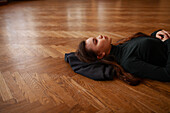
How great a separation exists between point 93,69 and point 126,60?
0.30 meters

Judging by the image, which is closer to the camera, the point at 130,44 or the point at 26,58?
the point at 130,44

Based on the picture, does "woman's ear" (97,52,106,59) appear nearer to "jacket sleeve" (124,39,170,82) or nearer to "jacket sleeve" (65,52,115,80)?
"jacket sleeve" (65,52,115,80)

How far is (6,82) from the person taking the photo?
138cm

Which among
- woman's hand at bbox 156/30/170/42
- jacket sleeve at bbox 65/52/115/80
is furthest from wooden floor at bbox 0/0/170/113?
woman's hand at bbox 156/30/170/42

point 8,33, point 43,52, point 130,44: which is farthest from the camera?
point 8,33

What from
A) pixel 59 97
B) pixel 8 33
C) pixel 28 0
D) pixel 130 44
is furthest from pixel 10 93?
pixel 28 0

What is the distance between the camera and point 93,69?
1.46 meters

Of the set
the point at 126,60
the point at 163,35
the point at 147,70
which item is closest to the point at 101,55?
the point at 126,60

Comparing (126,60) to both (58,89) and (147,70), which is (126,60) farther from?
(58,89)

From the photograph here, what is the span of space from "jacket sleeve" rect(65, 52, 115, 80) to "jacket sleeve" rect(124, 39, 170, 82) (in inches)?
6.7

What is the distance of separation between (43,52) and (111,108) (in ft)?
3.88

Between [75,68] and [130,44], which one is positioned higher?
[130,44]

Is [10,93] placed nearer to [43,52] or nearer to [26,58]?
[26,58]

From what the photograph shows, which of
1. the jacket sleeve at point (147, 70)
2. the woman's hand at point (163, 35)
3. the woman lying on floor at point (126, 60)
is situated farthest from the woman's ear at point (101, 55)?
the woman's hand at point (163, 35)
